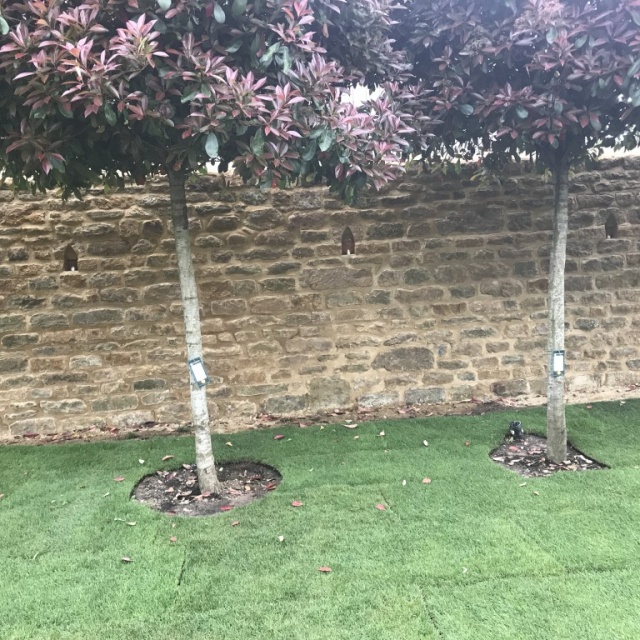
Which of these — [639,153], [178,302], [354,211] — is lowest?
[178,302]

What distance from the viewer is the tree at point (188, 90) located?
252 cm

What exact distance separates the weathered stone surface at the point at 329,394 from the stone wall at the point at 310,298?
0.01 meters

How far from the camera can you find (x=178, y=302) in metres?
4.95

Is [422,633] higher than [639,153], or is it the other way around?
[639,153]

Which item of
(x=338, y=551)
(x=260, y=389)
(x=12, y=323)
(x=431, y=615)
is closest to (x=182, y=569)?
(x=338, y=551)

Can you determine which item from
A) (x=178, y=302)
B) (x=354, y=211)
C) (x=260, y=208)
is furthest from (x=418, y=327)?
(x=178, y=302)

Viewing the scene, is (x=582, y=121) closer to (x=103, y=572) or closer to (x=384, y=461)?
(x=384, y=461)

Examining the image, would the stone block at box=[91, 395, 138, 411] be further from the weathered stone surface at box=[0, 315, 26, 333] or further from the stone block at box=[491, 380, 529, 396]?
the stone block at box=[491, 380, 529, 396]

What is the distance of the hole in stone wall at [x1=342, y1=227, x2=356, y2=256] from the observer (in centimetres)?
515

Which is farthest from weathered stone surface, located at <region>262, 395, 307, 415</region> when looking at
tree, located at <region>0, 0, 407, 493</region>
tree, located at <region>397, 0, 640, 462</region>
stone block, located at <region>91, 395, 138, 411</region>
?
tree, located at <region>0, 0, 407, 493</region>

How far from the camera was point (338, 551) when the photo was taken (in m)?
3.08

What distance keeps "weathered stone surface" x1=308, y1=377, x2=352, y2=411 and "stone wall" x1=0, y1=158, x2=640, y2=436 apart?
14 mm

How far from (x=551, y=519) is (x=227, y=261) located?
336 centimetres

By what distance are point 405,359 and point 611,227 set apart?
2.58 metres
